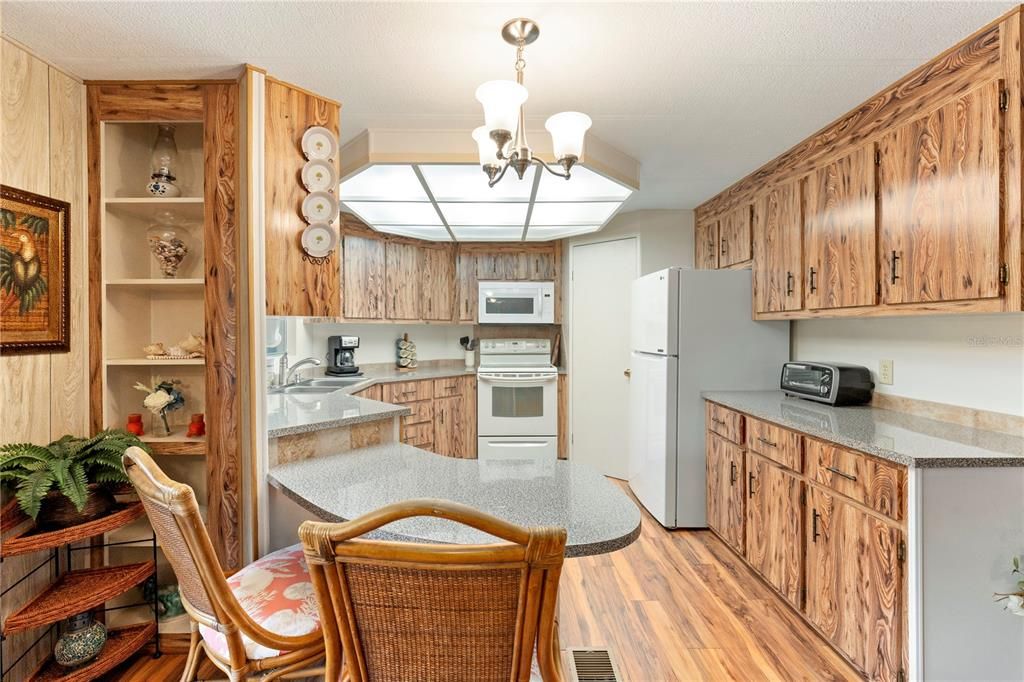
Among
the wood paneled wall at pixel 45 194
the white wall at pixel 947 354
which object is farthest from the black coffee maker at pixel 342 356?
the white wall at pixel 947 354

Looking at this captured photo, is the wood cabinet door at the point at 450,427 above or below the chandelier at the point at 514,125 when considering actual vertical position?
below

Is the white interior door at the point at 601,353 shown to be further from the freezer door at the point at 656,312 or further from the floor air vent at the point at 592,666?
the floor air vent at the point at 592,666

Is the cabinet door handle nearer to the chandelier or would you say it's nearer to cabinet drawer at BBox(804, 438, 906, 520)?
cabinet drawer at BBox(804, 438, 906, 520)

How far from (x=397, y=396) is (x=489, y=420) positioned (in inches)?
35.2

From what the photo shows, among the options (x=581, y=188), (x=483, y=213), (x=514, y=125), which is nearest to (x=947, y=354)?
(x=581, y=188)

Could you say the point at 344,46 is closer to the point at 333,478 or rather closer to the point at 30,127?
the point at 30,127

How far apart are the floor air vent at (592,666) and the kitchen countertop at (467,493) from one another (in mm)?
851

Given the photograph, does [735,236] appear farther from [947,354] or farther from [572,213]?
[947,354]

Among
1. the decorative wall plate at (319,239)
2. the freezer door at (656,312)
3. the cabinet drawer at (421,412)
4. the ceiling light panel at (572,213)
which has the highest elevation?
the ceiling light panel at (572,213)

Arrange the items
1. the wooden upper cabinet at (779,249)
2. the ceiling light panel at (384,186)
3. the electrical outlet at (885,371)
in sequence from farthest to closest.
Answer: the wooden upper cabinet at (779,249) < the ceiling light panel at (384,186) < the electrical outlet at (885,371)

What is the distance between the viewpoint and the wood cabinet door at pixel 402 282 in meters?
4.34

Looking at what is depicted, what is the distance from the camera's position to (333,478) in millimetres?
1643

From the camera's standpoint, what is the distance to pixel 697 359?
313cm

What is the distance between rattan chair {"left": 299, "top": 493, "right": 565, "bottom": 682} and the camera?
31.7 inches
